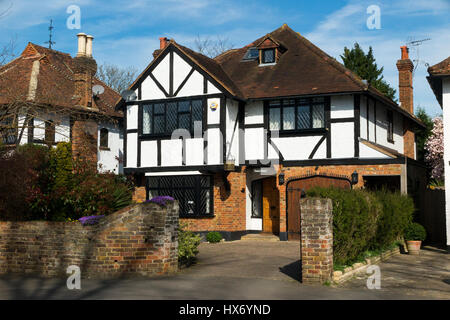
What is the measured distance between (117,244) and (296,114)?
1096 centimetres

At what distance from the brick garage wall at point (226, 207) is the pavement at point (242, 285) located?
5.90 metres

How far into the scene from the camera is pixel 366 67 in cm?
3403

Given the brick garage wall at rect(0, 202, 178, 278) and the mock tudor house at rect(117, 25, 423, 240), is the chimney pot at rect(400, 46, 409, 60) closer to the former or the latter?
the mock tudor house at rect(117, 25, 423, 240)

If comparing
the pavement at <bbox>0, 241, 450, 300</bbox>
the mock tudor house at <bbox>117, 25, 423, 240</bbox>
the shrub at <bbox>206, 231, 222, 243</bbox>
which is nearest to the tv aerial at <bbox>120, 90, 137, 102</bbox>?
the mock tudor house at <bbox>117, 25, 423, 240</bbox>

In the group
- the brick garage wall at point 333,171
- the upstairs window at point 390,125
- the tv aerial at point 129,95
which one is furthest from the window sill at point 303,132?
the tv aerial at point 129,95

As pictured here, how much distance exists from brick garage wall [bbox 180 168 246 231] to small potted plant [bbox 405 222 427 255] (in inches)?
255

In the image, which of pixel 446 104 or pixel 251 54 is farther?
pixel 251 54

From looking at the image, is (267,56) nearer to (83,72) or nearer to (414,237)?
(83,72)

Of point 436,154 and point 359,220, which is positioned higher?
point 436,154

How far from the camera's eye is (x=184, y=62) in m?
21.4

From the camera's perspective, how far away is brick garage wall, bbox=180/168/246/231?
20.9m
